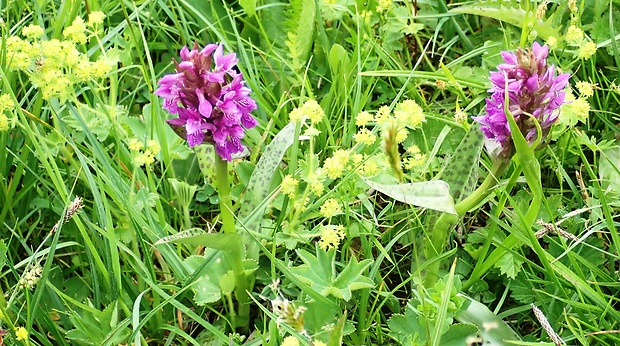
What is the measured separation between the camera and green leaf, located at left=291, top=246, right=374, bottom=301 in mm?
1837

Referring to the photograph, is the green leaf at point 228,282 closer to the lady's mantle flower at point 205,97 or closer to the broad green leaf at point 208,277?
the broad green leaf at point 208,277

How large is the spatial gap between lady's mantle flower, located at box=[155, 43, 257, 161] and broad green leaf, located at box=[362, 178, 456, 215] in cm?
37

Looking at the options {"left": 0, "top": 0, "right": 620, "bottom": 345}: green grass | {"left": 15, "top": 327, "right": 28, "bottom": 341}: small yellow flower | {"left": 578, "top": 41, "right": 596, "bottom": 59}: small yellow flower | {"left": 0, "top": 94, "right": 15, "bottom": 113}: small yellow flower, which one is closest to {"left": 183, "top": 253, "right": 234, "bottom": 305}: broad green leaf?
{"left": 0, "top": 0, "right": 620, "bottom": 345}: green grass

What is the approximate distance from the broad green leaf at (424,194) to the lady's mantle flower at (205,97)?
37 cm

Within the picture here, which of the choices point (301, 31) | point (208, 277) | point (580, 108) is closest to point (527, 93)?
point (580, 108)

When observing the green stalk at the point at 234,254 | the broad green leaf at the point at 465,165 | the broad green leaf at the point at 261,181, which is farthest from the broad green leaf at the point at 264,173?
the broad green leaf at the point at 465,165

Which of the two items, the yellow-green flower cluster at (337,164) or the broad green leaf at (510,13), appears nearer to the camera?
the yellow-green flower cluster at (337,164)

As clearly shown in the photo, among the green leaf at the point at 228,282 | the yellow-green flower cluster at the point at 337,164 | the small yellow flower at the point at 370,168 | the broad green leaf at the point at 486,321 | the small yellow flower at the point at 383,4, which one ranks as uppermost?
the small yellow flower at the point at 383,4

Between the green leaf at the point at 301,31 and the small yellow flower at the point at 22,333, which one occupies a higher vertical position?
the green leaf at the point at 301,31

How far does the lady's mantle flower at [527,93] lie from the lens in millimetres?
1765

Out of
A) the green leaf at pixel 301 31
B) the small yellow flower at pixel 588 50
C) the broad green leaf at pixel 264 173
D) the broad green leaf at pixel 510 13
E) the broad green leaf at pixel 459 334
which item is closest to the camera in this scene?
the broad green leaf at pixel 459 334

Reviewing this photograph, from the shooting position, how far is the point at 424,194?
1.83 m

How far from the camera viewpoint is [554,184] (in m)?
2.43

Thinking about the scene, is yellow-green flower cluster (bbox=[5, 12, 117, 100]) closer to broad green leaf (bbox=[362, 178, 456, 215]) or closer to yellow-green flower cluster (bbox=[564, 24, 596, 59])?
broad green leaf (bbox=[362, 178, 456, 215])
